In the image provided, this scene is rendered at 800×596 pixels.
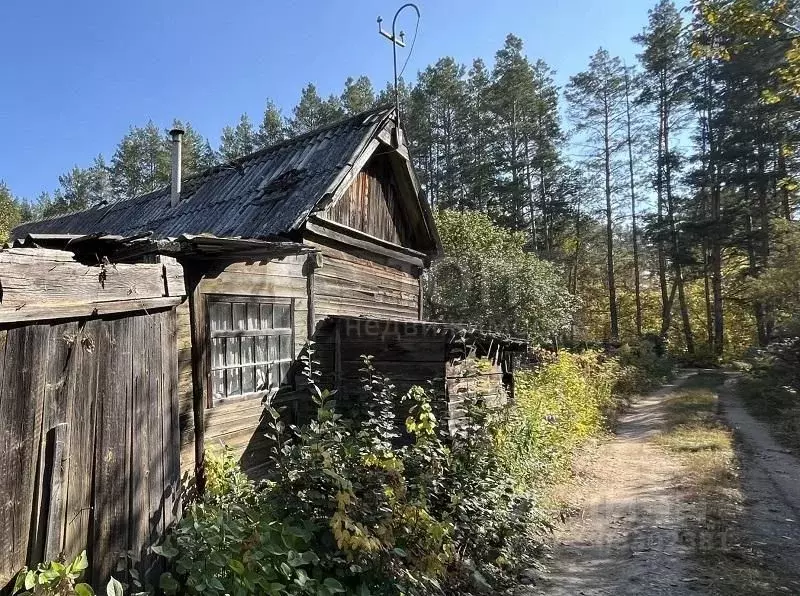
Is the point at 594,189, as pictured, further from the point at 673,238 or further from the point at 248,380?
the point at 248,380

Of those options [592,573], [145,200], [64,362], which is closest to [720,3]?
[592,573]

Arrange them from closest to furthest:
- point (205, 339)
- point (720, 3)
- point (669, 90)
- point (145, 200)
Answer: point (205, 339) → point (720, 3) → point (145, 200) → point (669, 90)

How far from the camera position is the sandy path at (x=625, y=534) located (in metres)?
4.96

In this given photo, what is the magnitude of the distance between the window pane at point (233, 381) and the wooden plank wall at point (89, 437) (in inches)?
106

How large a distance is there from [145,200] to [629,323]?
33.0 metres

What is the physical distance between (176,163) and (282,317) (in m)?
4.78

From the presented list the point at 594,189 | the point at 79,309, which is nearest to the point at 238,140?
the point at 594,189

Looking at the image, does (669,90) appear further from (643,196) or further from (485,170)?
(485,170)

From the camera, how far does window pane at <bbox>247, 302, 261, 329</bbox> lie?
6.79 metres

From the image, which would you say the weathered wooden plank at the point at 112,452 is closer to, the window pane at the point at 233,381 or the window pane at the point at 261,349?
the window pane at the point at 233,381

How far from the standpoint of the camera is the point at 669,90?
92.8 ft

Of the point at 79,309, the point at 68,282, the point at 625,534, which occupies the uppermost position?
the point at 68,282

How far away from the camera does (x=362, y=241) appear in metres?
9.48

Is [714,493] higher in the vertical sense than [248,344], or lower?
lower
